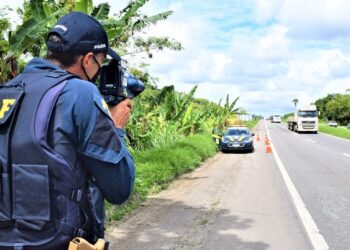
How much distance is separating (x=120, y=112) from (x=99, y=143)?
15.6 inches

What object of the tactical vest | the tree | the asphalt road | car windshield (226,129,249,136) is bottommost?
the asphalt road

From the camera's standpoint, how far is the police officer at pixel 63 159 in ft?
6.53

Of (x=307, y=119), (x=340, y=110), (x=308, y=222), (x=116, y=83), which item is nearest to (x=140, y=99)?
(x=308, y=222)

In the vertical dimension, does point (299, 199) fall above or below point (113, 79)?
below

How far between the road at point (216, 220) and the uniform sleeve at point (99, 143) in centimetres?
454

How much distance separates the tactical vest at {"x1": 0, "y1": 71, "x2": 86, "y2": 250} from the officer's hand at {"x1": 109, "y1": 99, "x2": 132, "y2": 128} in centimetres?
41

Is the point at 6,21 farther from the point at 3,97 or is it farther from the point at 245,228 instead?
the point at 3,97

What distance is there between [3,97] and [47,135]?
282 mm

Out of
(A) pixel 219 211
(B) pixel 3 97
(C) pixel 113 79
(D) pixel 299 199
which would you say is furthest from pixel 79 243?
(D) pixel 299 199

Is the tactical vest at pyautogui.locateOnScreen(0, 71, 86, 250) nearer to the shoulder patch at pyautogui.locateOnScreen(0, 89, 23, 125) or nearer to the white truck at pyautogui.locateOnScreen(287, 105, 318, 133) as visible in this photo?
the shoulder patch at pyautogui.locateOnScreen(0, 89, 23, 125)

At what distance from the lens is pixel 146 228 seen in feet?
24.7

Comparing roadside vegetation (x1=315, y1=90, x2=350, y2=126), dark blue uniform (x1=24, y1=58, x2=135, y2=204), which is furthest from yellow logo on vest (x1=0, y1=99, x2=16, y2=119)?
roadside vegetation (x1=315, y1=90, x2=350, y2=126)

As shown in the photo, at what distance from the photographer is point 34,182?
199 cm

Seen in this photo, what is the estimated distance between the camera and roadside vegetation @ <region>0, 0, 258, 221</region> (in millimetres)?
7910
